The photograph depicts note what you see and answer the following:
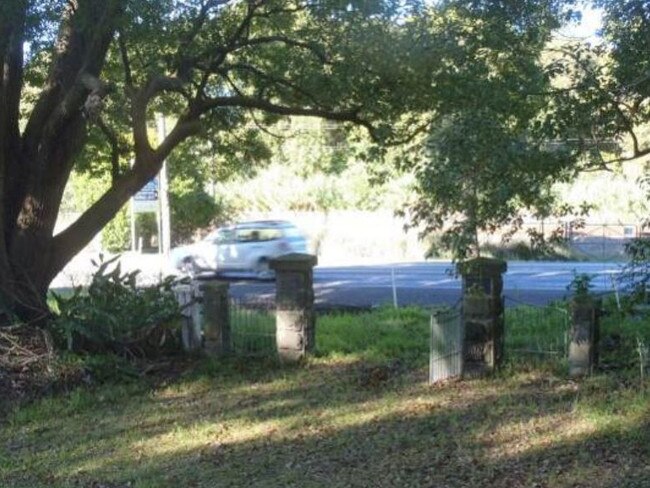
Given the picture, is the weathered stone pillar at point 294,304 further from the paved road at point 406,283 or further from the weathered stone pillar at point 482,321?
the paved road at point 406,283

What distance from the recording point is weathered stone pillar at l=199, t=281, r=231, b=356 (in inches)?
430

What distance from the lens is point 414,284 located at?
74.2 feet

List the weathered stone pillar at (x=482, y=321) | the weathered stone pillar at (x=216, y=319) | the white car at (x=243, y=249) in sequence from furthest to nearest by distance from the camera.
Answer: the white car at (x=243, y=249) → the weathered stone pillar at (x=216, y=319) → the weathered stone pillar at (x=482, y=321)

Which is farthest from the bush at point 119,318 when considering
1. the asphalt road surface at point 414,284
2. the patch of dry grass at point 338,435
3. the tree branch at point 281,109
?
the asphalt road surface at point 414,284

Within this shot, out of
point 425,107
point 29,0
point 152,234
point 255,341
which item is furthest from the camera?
point 152,234

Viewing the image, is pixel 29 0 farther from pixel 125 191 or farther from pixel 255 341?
pixel 255 341

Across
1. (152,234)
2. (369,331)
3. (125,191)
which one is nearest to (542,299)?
(369,331)

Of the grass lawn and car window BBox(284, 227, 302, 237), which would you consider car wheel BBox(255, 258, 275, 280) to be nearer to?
car window BBox(284, 227, 302, 237)

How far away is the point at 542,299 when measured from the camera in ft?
58.2

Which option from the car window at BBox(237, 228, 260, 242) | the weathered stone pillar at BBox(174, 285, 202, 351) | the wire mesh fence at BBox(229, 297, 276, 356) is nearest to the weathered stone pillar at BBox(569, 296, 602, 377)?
the wire mesh fence at BBox(229, 297, 276, 356)

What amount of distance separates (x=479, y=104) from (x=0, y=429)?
5.56m

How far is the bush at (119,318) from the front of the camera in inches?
423

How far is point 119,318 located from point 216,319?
46.0 inches

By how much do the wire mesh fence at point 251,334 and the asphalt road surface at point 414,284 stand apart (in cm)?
471
